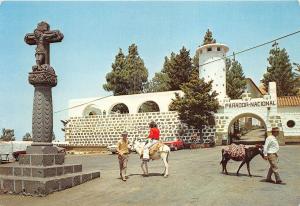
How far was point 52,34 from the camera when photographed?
10.9 m

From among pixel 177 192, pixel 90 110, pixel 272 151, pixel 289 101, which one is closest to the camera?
pixel 177 192

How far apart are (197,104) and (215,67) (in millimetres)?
5559

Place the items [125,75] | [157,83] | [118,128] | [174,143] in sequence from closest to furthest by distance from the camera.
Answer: [174,143] → [118,128] → [125,75] → [157,83]

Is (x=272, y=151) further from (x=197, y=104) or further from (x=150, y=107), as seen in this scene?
(x=150, y=107)

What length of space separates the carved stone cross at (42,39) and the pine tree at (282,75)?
125 ft

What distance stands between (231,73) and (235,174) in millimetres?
34830

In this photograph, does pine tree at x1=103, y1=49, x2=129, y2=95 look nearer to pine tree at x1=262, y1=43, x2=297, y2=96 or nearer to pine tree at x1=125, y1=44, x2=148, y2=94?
pine tree at x1=125, y1=44, x2=148, y2=94

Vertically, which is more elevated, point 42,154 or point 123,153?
point 42,154

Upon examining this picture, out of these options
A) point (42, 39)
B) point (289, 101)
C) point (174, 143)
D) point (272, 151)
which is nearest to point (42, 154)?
point (42, 39)

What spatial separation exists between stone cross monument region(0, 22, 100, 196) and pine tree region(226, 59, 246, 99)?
31739mm

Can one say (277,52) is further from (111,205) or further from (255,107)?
(111,205)

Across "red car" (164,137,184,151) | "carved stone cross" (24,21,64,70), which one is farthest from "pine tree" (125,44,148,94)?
"carved stone cross" (24,21,64,70)

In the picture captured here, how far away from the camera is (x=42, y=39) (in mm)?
10961

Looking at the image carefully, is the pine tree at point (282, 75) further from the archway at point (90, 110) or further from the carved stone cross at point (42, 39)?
the carved stone cross at point (42, 39)
